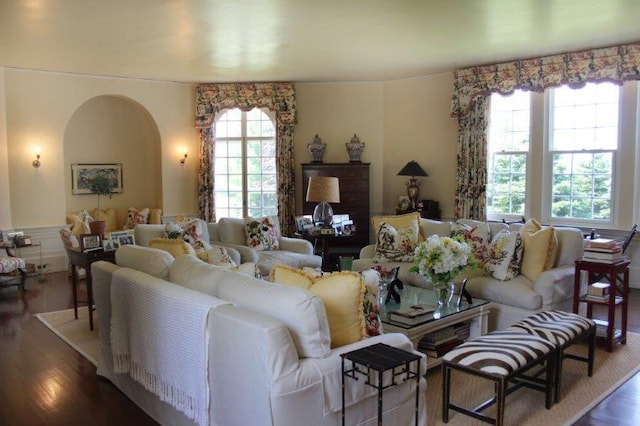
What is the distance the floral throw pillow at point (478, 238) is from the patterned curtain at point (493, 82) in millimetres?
2394

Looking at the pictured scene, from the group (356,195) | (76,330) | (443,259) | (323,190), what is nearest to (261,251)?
(323,190)

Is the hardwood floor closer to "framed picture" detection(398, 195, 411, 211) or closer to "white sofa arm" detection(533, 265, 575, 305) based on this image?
"white sofa arm" detection(533, 265, 575, 305)

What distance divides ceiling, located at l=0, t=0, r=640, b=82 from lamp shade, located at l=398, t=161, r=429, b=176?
1.46m

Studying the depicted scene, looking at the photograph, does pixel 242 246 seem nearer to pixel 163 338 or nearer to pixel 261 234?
pixel 261 234

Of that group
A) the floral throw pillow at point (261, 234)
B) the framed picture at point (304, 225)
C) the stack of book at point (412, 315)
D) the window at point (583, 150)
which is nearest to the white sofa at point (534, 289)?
the stack of book at point (412, 315)

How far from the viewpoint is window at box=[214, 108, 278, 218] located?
9.90m

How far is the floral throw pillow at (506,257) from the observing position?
5.29 metres

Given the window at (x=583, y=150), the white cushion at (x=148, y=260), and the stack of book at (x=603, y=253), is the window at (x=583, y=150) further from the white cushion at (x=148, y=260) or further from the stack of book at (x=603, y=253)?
the white cushion at (x=148, y=260)

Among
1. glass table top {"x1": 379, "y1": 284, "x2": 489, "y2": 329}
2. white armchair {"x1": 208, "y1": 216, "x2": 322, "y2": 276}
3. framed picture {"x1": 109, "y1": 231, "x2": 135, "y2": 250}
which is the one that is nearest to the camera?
glass table top {"x1": 379, "y1": 284, "x2": 489, "y2": 329}

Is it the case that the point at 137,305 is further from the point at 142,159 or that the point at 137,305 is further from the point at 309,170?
the point at 142,159

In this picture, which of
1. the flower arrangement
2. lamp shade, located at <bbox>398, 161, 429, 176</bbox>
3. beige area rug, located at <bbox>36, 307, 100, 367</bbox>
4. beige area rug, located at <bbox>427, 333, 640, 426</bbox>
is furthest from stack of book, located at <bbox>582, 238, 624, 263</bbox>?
beige area rug, located at <bbox>36, 307, 100, 367</bbox>

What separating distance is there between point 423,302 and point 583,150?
13.4 ft

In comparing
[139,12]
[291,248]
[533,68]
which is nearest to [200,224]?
[291,248]

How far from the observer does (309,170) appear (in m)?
9.33
